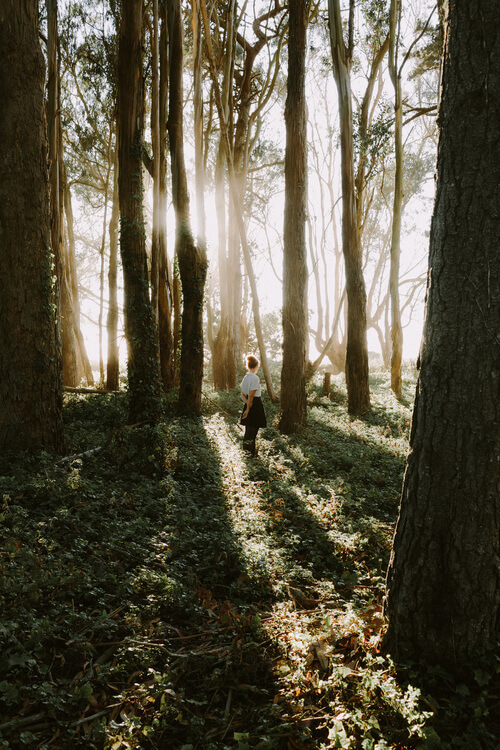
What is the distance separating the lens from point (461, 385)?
244cm

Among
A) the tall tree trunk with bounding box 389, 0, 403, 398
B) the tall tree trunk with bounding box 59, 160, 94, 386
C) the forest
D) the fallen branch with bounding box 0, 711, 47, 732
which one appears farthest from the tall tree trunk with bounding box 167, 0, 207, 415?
the fallen branch with bounding box 0, 711, 47, 732

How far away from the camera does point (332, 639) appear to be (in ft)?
9.70

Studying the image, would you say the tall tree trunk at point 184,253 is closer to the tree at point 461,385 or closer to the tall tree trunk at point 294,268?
the tall tree trunk at point 294,268

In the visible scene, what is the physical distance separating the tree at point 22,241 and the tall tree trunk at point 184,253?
4486 millimetres

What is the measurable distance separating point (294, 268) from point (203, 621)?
8.01 meters

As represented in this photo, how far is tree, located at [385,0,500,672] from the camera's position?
2.34m

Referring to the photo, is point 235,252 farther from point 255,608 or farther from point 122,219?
point 255,608

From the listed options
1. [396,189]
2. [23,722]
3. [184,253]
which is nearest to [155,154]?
[184,253]

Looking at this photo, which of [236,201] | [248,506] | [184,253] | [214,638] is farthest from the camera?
[236,201]

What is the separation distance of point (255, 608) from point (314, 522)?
1.75 metres

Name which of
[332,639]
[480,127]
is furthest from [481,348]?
[332,639]

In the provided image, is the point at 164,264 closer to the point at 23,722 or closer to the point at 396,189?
the point at 396,189

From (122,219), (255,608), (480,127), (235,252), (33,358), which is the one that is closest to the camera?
(480,127)

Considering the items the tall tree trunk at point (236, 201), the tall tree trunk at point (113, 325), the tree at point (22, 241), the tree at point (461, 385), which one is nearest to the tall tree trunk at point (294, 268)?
the tall tree trunk at point (236, 201)
